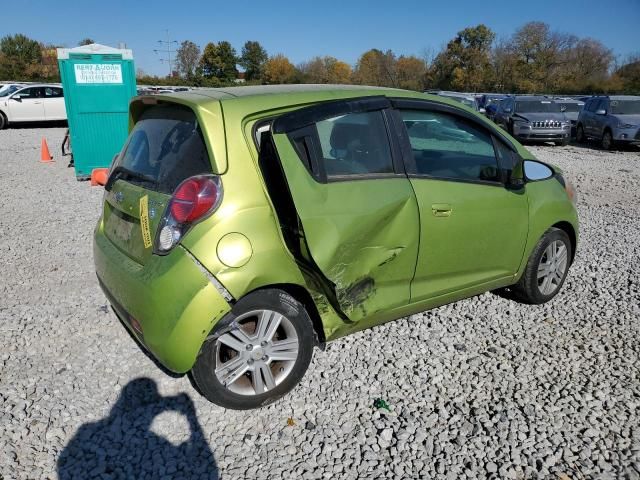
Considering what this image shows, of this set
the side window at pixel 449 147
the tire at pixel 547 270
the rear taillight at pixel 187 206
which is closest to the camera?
the rear taillight at pixel 187 206

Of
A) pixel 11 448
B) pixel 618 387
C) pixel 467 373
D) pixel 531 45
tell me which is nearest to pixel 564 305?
pixel 618 387

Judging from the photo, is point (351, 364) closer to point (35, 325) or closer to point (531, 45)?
point (35, 325)

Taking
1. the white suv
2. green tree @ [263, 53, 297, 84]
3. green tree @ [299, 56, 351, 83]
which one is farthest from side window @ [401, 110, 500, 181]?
green tree @ [263, 53, 297, 84]

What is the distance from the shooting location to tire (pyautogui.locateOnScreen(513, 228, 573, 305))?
3.91m

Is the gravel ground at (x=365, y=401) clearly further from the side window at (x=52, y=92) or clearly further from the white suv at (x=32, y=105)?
the side window at (x=52, y=92)

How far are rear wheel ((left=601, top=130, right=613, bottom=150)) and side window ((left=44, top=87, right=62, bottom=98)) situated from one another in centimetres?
2014

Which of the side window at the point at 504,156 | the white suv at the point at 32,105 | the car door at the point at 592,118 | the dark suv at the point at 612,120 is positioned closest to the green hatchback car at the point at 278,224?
the side window at the point at 504,156

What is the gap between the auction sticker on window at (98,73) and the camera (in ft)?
28.5

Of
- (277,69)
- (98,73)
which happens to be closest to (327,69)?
(277,69)

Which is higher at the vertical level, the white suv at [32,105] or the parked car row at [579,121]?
the parked car row at [579,121]

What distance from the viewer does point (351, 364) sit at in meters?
3.26

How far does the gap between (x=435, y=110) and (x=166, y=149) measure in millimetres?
1739

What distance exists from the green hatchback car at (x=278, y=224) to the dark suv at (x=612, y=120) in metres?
14.6

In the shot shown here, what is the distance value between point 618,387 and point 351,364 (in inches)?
64.8
